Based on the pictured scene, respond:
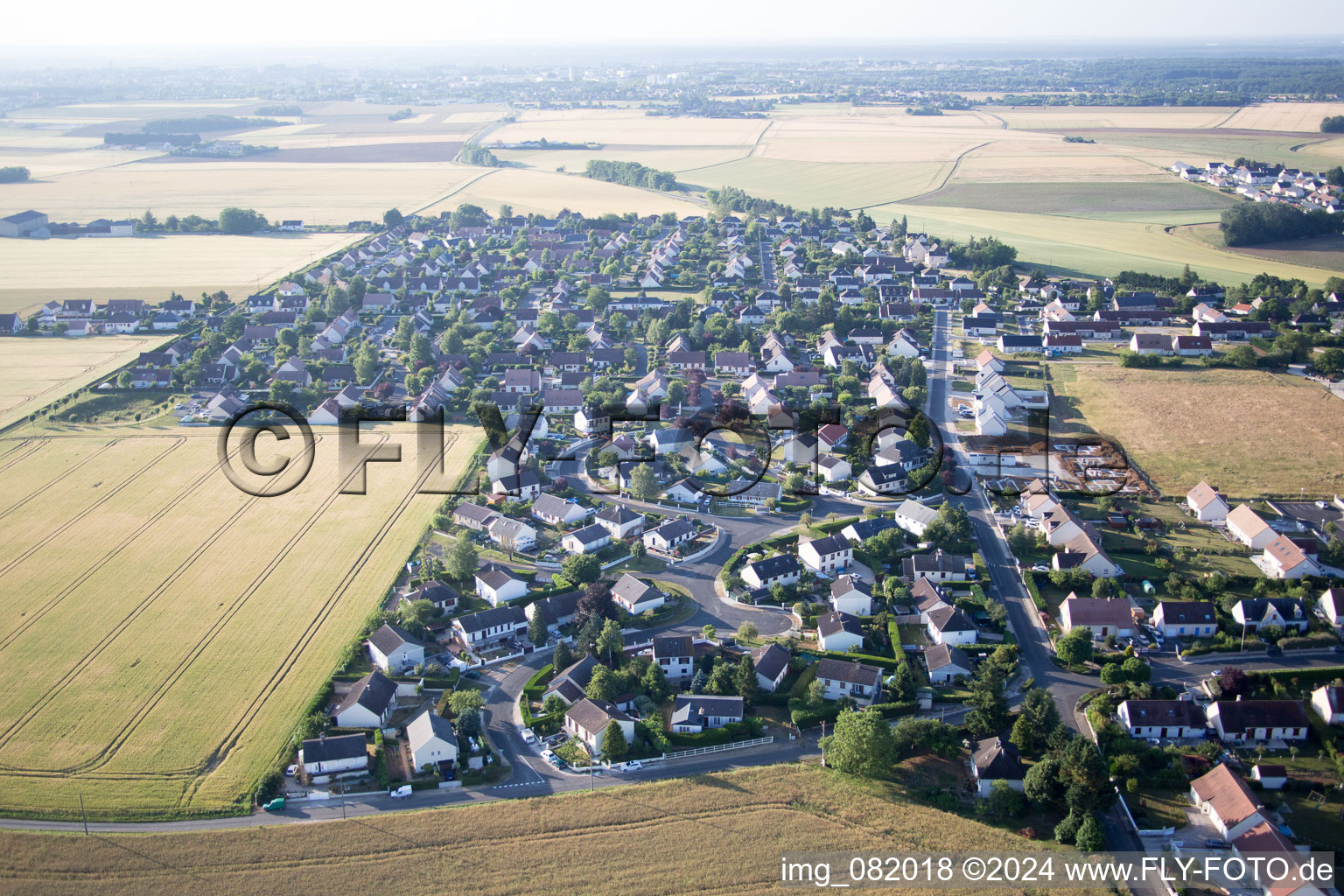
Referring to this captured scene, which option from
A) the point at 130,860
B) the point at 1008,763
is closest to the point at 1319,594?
the point at 1008,763

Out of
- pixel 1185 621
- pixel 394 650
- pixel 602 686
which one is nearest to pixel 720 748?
pixel 602 686

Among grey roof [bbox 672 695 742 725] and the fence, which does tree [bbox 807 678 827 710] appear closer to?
the fence

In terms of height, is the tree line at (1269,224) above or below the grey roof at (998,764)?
above

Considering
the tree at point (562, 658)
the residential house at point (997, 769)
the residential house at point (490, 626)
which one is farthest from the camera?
the residential house at point (490, 626)

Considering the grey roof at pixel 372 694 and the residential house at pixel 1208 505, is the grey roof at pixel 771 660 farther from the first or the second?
the residential house at pixel 1208 505

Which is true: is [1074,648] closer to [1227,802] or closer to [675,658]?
[1227,802]

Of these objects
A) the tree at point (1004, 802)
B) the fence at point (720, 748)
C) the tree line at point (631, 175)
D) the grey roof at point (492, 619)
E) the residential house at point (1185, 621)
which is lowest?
the fence at point (720, 748)

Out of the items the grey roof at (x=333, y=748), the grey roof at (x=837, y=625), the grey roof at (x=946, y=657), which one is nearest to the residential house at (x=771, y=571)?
the grey roof at (x=837, y=625)
